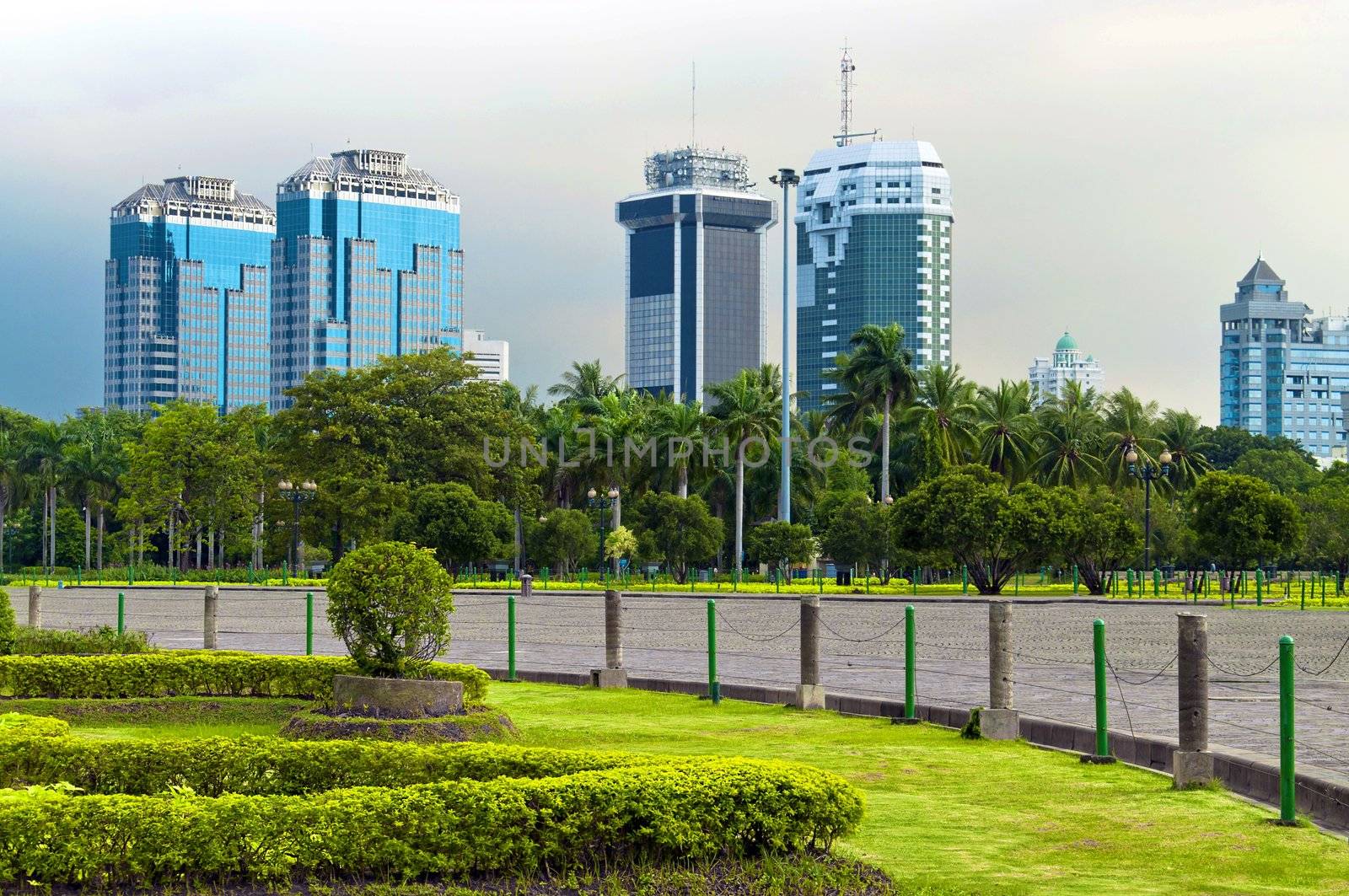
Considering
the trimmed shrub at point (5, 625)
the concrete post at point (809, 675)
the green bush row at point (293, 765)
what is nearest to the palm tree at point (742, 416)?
the trimmed shrub at point (5, 625)

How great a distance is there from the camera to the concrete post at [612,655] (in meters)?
18.2

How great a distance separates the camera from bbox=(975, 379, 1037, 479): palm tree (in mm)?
75875

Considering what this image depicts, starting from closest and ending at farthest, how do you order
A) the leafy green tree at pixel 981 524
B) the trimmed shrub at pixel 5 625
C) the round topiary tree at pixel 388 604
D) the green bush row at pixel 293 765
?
the green bush row at pixel 293 765, the round topiary tree at pixel 388 604, the trimmed shrub at pixel 5 625, the leafy green tree at pixel 981 524

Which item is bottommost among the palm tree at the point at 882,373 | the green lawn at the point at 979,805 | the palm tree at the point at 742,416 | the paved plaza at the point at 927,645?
the paved plaza at the point at 927,645

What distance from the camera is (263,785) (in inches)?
318

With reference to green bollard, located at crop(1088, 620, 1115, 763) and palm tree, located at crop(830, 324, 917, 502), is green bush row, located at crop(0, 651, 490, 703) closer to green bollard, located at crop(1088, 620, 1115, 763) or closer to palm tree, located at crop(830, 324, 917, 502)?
green bollard, located at crop(1088, 620, 1115, 763)

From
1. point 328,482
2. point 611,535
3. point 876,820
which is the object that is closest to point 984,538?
point 611,535

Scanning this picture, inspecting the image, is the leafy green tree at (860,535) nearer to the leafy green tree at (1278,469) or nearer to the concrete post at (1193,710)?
the leafy green tree at (1278,469)

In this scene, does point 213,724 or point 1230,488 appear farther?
point 1230,488

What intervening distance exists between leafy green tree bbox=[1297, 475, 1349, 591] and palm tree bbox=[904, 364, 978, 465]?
1520 centimetres

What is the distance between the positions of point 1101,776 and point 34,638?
12726 mm

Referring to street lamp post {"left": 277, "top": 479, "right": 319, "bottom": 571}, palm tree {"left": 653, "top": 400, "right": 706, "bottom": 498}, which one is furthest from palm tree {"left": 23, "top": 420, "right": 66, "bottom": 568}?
palm tree {"left": 653, "top": 400, "right": 706, "bottom": 498}

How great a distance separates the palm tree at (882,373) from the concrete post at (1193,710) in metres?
63.4

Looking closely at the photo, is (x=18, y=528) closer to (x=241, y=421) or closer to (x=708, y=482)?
(x=241, y=421)
